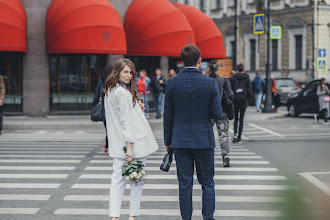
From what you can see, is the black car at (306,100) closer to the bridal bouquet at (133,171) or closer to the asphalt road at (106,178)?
the asphalt road at (106,178)

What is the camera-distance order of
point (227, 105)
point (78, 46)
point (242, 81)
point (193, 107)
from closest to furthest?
point (193, 107), point (227, 105), point (242, 81), point (78, 46)

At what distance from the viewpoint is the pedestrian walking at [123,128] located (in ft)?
17.2

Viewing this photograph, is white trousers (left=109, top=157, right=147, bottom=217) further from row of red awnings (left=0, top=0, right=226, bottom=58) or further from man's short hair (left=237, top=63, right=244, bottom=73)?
row of red awnings (left=0, top=0, right=226, bottom=58)

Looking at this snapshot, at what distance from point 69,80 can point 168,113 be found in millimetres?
17514

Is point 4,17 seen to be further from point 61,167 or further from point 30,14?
point 61,167

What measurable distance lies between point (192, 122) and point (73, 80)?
17.7 m

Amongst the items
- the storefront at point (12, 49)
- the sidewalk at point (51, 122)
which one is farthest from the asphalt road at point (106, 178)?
the storefront at point (12, 49)

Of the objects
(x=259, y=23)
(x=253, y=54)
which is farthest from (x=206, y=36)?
(x=253, y=54)

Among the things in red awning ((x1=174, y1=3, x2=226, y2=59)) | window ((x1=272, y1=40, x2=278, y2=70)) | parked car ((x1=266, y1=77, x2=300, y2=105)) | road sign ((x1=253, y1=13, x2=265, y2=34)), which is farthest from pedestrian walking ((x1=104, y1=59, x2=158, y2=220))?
window ((x1=272, y1=40, x2=278, y2=70))

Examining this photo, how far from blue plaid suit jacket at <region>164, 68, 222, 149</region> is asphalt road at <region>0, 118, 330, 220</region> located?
0.76 metres

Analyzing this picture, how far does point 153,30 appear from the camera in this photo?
2214cm

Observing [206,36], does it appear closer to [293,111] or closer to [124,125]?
[293,111]

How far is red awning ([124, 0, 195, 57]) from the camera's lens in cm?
2214

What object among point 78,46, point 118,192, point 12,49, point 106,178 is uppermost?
point 78,46
